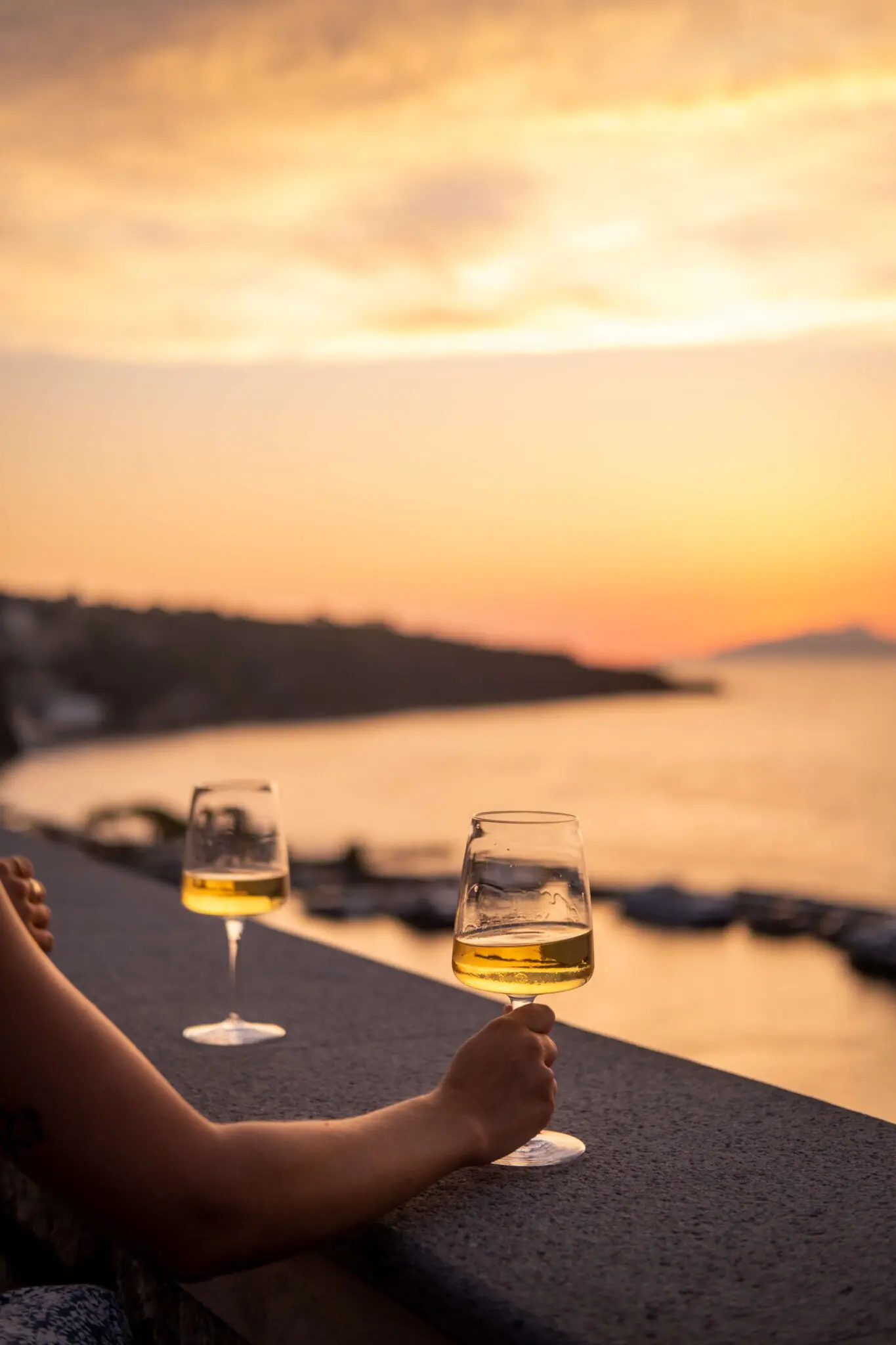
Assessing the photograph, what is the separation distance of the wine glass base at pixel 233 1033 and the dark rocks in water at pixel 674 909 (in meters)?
14.9

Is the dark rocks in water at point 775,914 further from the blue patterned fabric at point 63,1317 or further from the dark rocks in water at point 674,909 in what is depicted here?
the blue patterned fabric at point 63,1317

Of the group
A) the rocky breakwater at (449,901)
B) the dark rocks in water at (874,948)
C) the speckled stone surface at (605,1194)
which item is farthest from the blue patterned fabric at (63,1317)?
the dark rocks in water at (874,948)

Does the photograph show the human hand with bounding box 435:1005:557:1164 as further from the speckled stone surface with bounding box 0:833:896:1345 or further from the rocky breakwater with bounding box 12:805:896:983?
the rocky breakwater with bounding box 12:805:896:983

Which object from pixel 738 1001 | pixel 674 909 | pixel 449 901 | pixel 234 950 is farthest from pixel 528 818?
pixel 674 909

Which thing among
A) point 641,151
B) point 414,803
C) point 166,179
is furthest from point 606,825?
point 166,179

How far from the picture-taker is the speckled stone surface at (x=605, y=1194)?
4.00ft

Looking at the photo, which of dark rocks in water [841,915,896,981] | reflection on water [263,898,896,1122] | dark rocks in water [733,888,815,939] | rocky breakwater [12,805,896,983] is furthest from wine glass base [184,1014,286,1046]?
dark rocks in water [733,888,815,939]

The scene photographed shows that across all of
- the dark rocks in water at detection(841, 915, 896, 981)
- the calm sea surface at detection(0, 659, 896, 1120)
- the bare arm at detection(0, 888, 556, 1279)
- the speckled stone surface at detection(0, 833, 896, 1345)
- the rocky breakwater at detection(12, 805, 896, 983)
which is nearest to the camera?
the bare arm at detection(0, 888, 556, 1279)

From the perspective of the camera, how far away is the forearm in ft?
3.79

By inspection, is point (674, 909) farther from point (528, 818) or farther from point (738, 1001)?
point (528, 818)

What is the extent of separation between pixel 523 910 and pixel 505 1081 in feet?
0.62

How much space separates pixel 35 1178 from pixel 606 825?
3131 cm

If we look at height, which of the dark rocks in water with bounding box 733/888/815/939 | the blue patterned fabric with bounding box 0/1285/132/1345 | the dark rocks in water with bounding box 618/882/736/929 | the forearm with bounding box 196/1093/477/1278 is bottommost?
the dark rocks in water with bounding box 733/888/815/939

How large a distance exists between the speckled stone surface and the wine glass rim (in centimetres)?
41
